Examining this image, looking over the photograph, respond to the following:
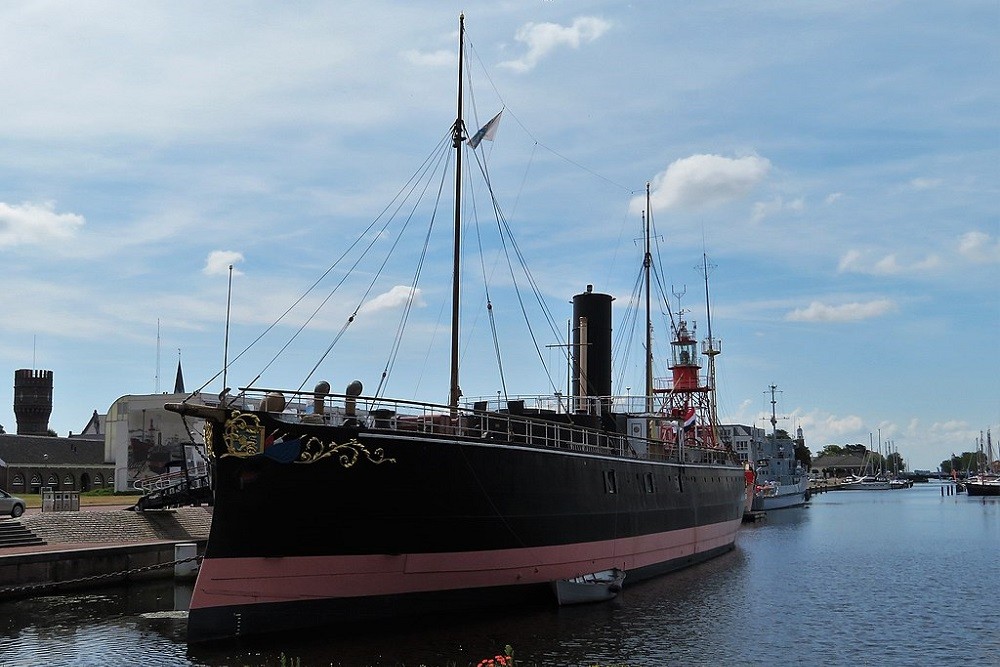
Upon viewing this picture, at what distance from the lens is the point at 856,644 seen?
78.9 feet

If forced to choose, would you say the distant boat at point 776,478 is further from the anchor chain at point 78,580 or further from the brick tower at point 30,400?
the brick tower at point 30,400

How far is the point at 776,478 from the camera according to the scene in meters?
135

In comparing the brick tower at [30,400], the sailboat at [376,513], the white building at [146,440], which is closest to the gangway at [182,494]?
the sailboat at [376,513]

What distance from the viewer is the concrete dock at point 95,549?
96.6 ft

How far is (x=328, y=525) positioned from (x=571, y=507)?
8824 millimetres

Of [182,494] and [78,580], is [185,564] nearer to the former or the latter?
[78,580]

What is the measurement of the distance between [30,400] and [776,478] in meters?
103

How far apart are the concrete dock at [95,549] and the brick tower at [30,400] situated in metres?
81.7

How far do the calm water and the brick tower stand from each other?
9200 cm

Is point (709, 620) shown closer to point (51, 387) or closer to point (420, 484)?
point (420, 484)

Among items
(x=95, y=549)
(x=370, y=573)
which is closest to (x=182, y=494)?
(x=95, y=549)

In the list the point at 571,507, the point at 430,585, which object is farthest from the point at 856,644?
the point at 430,585

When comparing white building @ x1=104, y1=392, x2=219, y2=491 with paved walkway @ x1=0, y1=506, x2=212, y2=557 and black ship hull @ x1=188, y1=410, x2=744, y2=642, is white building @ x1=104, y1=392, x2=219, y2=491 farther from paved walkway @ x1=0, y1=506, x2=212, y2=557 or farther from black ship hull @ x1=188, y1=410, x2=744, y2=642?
black ship hull @ x1=188, y1=410, x2=744, y2=642

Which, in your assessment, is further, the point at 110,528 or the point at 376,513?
the point at 110,528
